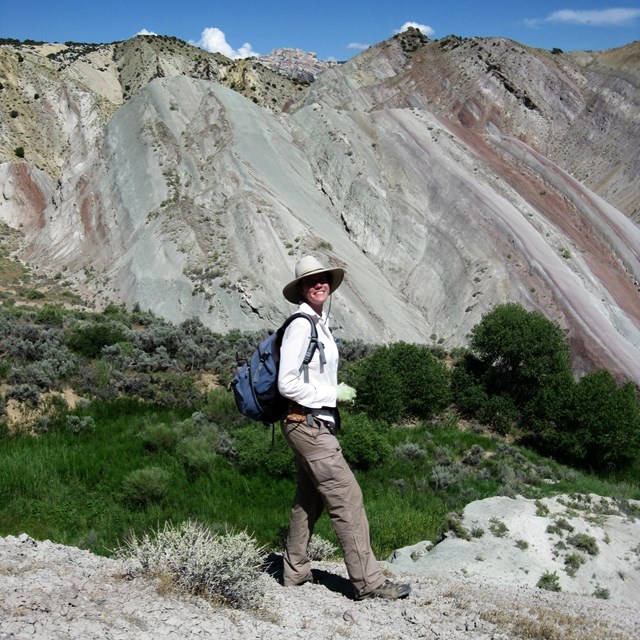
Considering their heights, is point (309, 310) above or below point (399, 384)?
above

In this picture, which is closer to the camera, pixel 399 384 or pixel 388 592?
pixel 388 592

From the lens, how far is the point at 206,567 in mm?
4199

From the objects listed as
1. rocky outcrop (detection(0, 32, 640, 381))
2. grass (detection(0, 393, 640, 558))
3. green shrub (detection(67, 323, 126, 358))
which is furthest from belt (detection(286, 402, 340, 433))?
rocky outcrop (detection(0, 32, 640, 381))

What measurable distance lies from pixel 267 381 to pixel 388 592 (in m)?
1.64

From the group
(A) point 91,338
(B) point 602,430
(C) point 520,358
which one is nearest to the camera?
(B) point 602,430

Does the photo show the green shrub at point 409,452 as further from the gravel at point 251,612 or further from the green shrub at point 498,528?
the gravel at point 251,612

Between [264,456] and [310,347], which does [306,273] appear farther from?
[264,456]

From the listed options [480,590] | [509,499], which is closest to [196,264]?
[509,499]

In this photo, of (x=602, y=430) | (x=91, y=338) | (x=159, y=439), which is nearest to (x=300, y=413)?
(x=159, y=439)

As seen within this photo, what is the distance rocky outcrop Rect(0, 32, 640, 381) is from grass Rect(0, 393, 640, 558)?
26.1 ft

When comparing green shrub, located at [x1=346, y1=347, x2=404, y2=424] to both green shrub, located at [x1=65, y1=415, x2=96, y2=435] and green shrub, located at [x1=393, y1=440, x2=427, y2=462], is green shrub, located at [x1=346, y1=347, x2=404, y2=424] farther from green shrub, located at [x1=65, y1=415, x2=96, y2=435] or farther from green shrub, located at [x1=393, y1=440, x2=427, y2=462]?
green shrub, located at [x1=65, y1=415, x2=96, y2=435]

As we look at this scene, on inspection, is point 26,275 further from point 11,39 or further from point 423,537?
point 11,39

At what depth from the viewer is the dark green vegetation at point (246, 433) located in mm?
7711

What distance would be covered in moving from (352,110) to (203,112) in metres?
6.42
